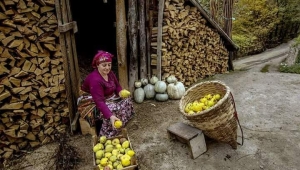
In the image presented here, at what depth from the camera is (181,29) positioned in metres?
5.46

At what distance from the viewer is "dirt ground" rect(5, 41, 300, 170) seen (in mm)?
3351

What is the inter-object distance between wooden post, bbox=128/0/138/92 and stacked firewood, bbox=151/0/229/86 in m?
0.40

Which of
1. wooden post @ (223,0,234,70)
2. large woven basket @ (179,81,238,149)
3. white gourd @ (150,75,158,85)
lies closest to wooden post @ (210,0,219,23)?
wooden post @ (223,0,234,70)

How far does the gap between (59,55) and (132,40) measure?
1.65 metres

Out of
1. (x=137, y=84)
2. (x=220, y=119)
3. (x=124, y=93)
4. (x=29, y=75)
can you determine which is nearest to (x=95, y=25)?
(x=137, y=84)

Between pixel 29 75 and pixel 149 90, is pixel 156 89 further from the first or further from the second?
pixel 29 75

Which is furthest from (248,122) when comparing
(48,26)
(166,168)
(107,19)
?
(107,19)

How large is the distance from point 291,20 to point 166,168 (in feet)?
48.0

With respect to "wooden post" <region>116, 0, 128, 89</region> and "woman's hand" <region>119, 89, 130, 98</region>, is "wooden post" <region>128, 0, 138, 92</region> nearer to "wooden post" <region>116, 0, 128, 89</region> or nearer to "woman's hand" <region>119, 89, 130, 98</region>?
"wooden post" <region>116, 0, 128, 89</region>

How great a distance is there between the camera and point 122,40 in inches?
192

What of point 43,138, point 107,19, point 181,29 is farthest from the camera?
point 107,19

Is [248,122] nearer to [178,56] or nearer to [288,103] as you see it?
[288,103]

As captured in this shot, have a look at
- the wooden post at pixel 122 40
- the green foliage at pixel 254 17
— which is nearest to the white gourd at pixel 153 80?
the wooden post at pixel 122 40

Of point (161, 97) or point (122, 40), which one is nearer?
point (122, 40)
